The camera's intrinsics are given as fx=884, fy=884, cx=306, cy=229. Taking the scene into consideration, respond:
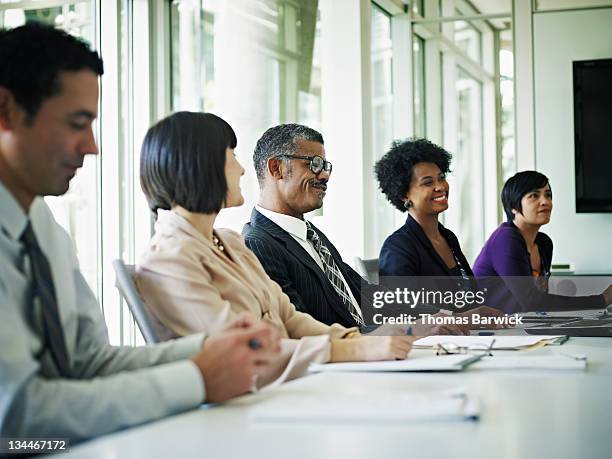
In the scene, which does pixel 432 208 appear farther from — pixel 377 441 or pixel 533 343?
pixel 377 441

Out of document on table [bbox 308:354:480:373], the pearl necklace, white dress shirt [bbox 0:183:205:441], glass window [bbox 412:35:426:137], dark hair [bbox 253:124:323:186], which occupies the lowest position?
document on table [bbox 308:354:480:373]

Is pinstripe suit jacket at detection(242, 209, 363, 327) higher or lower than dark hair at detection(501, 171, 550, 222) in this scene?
lower

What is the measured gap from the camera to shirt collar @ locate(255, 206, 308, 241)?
2.95 m

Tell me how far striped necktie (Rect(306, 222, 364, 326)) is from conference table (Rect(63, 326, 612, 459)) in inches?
56.8

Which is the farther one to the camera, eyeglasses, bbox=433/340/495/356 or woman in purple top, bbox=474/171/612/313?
woman in purple top, bbox=474/171/612/313

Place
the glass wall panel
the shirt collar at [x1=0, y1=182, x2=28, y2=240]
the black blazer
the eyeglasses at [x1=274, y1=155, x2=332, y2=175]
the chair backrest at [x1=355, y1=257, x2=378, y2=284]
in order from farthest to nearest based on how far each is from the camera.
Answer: the glass wall panel
the chair backrest at [x1=355, y1=257, x2=378, y2=284]
the black blazer
the eyeglasses at [x1=274, y1=155, x2=332, y2=175]
the shirt collar at [x1=0, y1=182, x2=28, y2=240]

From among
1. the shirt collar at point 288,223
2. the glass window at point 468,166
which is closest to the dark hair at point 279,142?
the shirt collar at point 288,223

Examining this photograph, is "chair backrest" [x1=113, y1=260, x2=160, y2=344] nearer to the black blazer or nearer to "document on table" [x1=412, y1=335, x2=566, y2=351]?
"document on table" [x1=412, y1=335, x2=566, y2=351]

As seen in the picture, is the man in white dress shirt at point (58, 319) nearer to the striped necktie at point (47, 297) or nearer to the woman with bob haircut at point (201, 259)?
the striped necktie at point (47, 297)

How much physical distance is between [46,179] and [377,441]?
2.19 ft

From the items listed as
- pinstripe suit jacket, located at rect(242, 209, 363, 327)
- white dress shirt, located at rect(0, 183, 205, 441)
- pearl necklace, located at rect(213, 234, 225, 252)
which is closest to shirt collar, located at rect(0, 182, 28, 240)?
white dress shirt, located at rect(0, 183, 205, 441)

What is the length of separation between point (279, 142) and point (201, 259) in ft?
4.39

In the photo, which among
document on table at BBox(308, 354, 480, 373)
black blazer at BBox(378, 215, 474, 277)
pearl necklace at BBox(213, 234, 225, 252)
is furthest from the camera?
black blazer at BBox(378, 215, 474, 277)

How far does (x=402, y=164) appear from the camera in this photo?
12.9 ft
